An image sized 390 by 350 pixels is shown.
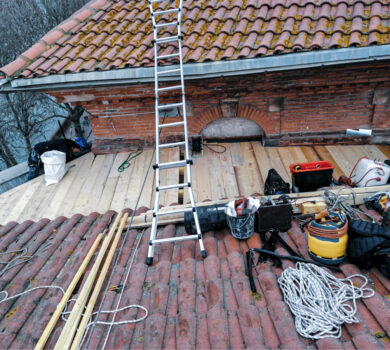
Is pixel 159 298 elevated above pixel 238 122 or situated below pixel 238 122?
below

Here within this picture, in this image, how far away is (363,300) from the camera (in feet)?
8.05

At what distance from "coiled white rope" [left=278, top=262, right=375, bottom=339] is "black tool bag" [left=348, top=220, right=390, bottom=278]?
19 cm

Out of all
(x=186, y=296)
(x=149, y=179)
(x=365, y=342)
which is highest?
(x=365, y=342)

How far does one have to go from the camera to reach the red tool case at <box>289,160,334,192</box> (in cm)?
468

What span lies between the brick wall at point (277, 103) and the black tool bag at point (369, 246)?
3.24m

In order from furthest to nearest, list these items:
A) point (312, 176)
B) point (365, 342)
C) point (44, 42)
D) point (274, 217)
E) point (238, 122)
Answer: point (238, 122), point (44, 42), point (312, 176), point (274, 217), point (365, 342)

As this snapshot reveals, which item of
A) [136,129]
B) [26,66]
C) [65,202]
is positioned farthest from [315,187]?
[26,66]

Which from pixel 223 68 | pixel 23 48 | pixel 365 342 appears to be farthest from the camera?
pixel 23 48

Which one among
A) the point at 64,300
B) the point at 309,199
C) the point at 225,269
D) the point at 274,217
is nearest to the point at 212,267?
the point at 225,269

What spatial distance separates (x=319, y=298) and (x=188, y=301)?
3.85ft

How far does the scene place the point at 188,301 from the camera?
2.65 m

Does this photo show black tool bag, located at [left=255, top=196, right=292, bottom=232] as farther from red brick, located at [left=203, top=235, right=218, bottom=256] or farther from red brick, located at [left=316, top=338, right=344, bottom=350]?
red brick, located at [left=316, top=338, right=344, bottom=350]

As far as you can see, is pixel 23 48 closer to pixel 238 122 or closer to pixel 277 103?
pixel 238 122

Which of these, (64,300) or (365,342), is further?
(64,300)
